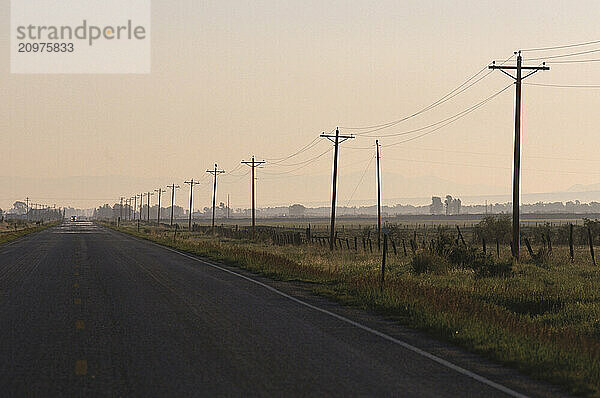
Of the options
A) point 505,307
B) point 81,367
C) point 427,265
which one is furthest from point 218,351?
point 427,265

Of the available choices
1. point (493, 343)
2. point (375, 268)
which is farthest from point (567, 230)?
point (493, 343)

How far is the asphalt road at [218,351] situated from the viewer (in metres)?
8.81

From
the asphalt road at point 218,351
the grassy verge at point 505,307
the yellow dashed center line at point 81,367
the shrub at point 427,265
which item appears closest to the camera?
the asphalt road at point 218,351

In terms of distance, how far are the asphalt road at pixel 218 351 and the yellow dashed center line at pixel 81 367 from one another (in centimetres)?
1

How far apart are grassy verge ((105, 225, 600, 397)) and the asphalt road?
572mm

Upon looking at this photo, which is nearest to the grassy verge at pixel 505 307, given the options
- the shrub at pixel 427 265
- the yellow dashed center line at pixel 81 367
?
the shrub at pixel 427 265

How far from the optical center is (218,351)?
36.3 ft

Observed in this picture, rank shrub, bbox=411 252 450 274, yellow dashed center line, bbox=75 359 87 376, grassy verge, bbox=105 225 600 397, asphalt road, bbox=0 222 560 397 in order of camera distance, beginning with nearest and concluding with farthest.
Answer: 1. asphalt road, bbox=0 222 560 397
2. yellow dashed center line, bbox=75 359 87 376
3. grassy verge, bbox=105 225 600 397
4. shrub, bbox=411 252 450 274

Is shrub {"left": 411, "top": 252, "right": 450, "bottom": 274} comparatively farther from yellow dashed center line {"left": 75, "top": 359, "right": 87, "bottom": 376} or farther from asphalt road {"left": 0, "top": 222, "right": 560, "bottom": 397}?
yellow dashed center line {"left": 75, "top": 359, "right": 87, "bottom": 376}

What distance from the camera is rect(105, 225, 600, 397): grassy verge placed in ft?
34.6

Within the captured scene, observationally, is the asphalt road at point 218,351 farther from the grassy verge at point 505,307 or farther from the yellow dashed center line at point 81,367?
the grassy verge at point 505,307

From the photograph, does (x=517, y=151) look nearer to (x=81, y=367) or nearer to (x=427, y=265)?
(x=427, y=265)

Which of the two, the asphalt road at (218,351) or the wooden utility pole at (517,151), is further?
the wooden utility pole at (517,151)

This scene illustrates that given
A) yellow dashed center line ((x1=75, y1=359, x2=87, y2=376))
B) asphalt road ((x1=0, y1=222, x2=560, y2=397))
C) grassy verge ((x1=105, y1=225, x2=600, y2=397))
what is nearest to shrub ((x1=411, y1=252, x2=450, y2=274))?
grassy verge ((x1=105, y1=225, x2=600, y2=397))
